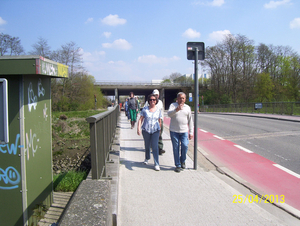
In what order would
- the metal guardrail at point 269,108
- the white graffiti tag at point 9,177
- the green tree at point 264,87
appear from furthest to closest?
the green tree at point 264,87 < the metal guardrail at point 269,108 < the white graffiti tag at point 9,177

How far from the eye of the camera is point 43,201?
355 centimetres

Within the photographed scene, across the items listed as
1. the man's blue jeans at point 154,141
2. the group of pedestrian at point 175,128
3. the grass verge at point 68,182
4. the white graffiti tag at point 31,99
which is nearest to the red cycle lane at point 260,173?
the group of pedestrian at point 175,128

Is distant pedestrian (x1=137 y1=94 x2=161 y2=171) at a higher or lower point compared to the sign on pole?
lower

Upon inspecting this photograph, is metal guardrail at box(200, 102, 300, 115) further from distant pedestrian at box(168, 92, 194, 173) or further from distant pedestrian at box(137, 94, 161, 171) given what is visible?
distant pedestrian at box(137, 94, 161, 171)

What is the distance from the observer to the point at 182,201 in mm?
3834

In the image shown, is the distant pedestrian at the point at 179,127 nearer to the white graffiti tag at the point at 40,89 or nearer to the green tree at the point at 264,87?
the white graffiti tag at the point at 40,89

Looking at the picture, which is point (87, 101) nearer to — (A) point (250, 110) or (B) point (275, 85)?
(A) point (250, 110)

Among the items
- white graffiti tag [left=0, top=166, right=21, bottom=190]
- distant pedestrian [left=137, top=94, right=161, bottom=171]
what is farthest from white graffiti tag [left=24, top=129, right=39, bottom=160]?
distant pedestrian [left=137, top=94, right=161, bottom=171]

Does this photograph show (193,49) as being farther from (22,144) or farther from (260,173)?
(22,144)
